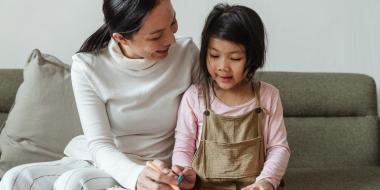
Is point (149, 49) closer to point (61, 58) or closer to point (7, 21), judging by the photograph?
point (61, 58)

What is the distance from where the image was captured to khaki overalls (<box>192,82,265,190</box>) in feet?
4.45

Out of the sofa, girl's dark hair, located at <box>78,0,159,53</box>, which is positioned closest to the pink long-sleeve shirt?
girl's dark hair, located at <box>78,0,159,53</box>

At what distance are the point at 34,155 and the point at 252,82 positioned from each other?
76 cm

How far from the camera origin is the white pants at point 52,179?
127cm

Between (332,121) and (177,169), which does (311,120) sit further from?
(177,169)

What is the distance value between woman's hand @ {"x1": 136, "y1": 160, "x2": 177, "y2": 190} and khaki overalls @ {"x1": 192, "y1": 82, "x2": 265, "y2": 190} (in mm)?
180

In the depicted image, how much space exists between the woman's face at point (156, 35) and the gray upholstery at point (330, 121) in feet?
1.90

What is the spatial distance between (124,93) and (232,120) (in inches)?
11.7

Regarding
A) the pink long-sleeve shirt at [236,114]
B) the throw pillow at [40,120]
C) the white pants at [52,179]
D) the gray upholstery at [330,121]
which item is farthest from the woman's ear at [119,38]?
the gray upholstery at [330,121]

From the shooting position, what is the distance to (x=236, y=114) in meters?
1.39

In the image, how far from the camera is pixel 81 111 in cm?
143

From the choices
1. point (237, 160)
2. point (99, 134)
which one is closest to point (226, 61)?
point (237, 160)

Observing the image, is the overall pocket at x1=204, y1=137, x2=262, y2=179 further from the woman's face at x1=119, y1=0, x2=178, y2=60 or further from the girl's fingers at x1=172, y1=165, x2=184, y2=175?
the woman's face at x1=119, y1=0, x2=178, y2=60

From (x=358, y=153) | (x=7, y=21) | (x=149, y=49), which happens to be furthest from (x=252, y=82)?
(x=7, y=21)
